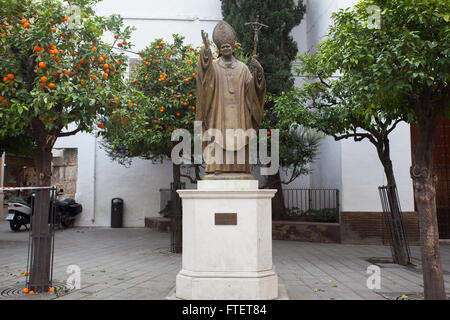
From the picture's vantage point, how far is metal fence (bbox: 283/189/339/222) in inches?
504

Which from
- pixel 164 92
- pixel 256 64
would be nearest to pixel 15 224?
pixel 164 92

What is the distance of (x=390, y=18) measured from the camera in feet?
18.2

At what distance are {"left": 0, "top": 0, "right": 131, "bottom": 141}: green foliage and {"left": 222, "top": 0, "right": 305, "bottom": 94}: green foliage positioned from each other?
24.7 ft

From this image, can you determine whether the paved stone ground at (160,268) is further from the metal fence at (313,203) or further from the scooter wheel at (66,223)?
the scooter wheel at (66,223)

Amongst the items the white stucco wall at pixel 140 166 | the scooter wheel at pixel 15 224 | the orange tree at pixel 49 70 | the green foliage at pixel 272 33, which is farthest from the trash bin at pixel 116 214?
the orange tree at pixel 49 70

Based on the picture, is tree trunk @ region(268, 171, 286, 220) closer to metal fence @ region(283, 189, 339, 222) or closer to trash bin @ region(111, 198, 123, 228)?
metal fence @ region(283, 189, 339, 222)

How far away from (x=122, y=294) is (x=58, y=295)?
0.90 m

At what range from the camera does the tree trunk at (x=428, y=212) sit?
533cm

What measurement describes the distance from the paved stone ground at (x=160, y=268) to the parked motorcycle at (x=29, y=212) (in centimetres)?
132

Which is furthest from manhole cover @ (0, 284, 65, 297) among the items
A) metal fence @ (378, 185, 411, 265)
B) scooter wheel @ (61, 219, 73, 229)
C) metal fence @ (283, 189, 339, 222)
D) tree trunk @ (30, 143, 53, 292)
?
scooter wheel @ (61, 219, 73, 229)

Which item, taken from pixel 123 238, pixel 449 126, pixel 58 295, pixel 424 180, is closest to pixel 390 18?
pixel 424 180

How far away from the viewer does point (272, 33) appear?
13.6 metres

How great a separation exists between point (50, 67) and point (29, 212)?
33.5ft

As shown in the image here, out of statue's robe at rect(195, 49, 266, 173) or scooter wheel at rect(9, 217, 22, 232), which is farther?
scooter wheel at rect(9, 217, 22, 232)
